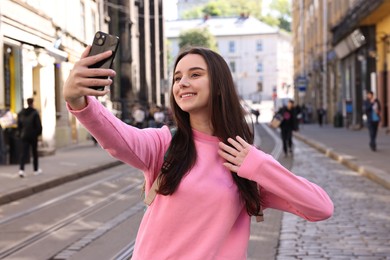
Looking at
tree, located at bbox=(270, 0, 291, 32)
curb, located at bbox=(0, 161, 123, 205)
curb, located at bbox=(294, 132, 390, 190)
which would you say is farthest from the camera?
tree, located at bbox=(270, 0, 291, 32)

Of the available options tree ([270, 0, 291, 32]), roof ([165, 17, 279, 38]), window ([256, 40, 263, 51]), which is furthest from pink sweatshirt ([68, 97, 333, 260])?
tree ([270, 0, 291, 32])

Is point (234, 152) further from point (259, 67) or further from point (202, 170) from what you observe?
point (259, 67)

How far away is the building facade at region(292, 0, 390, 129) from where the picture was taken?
104 feet

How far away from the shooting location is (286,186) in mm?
2449

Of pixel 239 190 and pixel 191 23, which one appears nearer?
pixel 239 190

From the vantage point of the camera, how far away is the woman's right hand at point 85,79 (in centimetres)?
214

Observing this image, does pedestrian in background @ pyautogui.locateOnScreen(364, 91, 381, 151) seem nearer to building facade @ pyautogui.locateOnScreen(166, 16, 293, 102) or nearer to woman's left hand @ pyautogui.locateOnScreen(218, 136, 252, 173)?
woman's left hand @ pyautogui.locateOnScreen(218, 136, 252, 173)

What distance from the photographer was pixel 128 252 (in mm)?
6887

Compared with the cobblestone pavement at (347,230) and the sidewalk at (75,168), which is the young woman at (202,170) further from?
the sidewalk at (75,168)

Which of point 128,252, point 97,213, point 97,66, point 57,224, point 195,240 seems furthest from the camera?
point 97,213

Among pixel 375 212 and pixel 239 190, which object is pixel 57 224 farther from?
pixel 239 190

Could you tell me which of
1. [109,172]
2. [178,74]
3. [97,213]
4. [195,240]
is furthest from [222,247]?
[109,172]

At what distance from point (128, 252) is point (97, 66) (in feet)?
16.2

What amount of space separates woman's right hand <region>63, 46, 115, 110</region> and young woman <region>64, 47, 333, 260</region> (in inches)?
3.1
